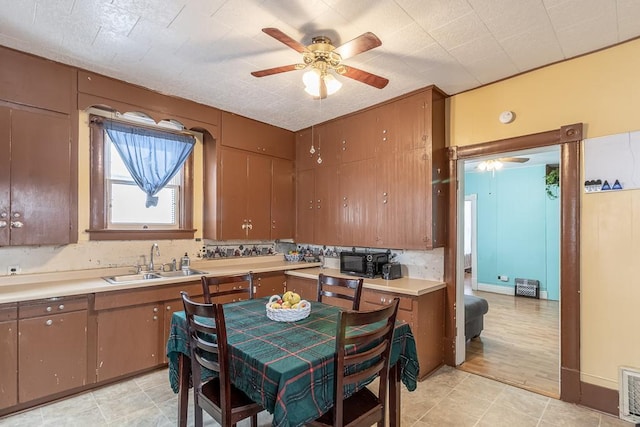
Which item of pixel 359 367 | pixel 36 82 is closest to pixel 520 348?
pixel 359 367

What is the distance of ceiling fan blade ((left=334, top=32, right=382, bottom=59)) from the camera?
72.6 inches

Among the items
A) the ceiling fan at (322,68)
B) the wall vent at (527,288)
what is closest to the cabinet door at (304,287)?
the ceiling fan at (322,68)

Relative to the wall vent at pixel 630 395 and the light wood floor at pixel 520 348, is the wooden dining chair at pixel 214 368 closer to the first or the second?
the light wood floor at pixel 520 348

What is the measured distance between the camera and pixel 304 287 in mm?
4051

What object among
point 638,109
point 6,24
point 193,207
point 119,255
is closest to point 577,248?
point 638,109

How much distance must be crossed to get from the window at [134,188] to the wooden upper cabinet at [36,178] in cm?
33

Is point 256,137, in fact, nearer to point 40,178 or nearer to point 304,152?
point 304,152

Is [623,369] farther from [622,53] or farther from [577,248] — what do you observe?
[622,53]

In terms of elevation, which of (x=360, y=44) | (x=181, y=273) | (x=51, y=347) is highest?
(x=360, y=44)

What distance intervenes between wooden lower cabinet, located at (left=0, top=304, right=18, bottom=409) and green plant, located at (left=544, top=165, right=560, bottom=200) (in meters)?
7.64

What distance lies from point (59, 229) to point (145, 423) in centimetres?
179

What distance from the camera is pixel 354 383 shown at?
65.2 inches

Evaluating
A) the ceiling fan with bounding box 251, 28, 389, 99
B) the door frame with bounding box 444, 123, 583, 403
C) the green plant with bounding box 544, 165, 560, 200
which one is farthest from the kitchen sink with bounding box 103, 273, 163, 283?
the green plant with bounding box 544, 165, 560, 200

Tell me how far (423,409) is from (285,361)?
5.55 feet
